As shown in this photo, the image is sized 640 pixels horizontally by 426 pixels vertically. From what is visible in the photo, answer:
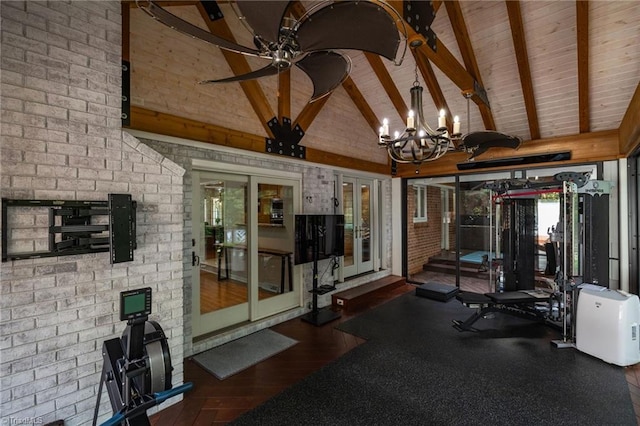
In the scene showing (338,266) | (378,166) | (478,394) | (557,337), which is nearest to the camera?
Answer: (478,394)

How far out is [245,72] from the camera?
371cm

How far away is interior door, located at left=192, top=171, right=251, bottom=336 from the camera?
3.46 m

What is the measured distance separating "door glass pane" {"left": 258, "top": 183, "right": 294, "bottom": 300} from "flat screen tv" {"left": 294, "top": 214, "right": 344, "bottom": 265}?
0.39 metres

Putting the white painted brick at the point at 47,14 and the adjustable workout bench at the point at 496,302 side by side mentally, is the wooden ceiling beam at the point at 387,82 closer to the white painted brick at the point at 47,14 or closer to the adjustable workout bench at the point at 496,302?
the adjustable workout bench at the point at 496,302

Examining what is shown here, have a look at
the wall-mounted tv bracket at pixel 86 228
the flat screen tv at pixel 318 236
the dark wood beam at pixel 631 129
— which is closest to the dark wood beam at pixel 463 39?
the dark wood beam at pixel 631 129

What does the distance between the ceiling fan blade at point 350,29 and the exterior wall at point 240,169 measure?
207 centimetres

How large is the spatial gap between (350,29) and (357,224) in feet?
14.9

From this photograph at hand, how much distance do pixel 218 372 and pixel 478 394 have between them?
8.25 feet

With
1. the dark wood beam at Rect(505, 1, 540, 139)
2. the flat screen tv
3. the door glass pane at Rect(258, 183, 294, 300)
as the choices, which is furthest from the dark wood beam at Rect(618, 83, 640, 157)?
the door glass pane at Rect(258, 183, 294, 300)

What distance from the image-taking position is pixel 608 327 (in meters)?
3.11

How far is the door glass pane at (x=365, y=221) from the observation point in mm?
6139

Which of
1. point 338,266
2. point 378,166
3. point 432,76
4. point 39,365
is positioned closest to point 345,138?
point 378,166

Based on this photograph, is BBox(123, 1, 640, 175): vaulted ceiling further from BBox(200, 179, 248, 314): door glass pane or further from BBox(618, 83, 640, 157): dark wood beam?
BBox(200, 179, 248, 314): door glass pane

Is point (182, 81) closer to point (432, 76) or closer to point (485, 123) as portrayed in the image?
point (432, 76)
